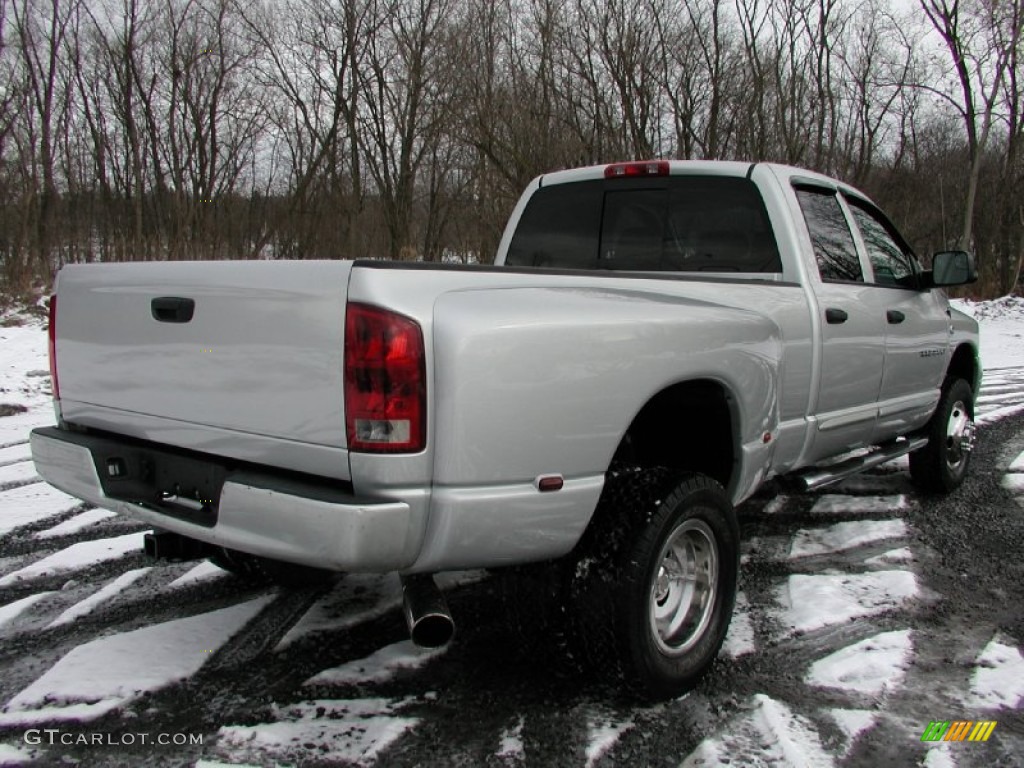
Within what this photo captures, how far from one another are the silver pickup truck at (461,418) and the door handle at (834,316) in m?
0.01

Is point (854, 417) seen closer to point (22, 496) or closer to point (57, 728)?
point (57, 728)

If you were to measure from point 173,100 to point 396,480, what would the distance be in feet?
86.3

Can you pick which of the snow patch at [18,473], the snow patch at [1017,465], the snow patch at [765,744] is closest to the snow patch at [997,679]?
the snow patch at [765,744]

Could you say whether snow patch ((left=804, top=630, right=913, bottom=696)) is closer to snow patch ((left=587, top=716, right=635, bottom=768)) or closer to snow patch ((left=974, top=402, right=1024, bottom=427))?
snow patch ((left=587, top=716, right=635, bottom=768))

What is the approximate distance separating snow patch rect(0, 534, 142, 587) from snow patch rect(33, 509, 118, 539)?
0.57 ft

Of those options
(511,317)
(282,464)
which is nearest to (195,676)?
(282,464)

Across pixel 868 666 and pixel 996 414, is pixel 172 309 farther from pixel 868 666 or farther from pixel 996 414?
pixel 996 414

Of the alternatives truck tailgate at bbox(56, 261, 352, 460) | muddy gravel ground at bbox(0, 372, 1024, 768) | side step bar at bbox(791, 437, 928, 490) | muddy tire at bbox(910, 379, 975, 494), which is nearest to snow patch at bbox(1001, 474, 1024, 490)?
muddy tire at bbox(910, 379, 975, 494)

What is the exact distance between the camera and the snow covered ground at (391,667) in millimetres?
2340

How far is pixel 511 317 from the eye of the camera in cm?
211

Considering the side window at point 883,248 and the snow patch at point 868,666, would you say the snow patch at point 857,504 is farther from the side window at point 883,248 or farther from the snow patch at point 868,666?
the snow patch at point 868,666

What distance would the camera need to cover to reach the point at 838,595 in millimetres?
3441

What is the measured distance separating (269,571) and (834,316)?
2.69m

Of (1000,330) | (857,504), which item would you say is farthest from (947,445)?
(1000,330)
